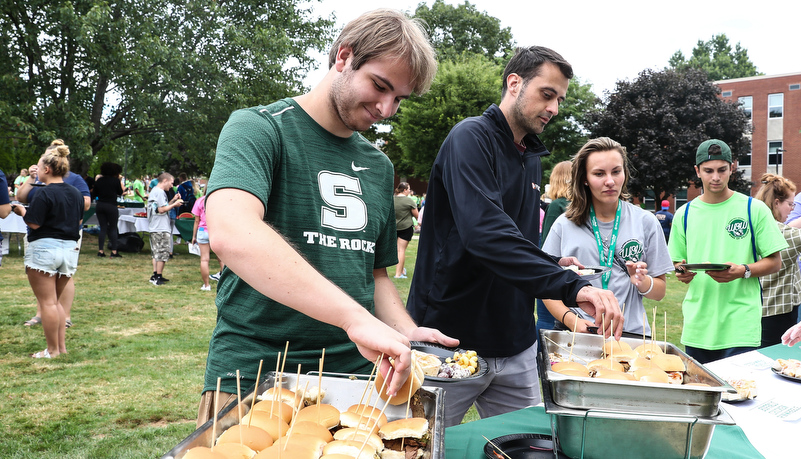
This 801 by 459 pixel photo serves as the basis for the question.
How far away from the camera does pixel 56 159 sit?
5.77 metres

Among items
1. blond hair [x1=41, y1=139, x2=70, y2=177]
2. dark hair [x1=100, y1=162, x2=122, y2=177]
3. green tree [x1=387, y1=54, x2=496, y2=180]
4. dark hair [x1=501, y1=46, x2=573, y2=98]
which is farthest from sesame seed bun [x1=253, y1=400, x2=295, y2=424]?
green tree [x1=387, y1=54, x2=496, y2=180]

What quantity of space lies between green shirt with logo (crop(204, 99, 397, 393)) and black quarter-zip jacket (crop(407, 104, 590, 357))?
0.54 m

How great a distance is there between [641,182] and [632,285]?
26.5m

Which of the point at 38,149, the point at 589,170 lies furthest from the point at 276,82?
the point at 589,170

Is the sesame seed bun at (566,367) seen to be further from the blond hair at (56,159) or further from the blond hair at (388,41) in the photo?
the blond hair at (56,159)

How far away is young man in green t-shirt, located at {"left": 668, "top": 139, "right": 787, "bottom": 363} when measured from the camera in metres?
3.50

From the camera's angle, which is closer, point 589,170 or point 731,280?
point 589,170

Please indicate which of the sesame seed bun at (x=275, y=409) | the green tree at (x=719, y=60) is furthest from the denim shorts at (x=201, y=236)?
the green tree at (x=719, y=60)

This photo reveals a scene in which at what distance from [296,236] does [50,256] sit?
4972 mm

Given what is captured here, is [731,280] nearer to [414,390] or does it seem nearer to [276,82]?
[414,390]

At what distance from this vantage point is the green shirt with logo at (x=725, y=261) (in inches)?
138

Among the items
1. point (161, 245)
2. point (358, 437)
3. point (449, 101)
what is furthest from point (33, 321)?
point (449, 101)

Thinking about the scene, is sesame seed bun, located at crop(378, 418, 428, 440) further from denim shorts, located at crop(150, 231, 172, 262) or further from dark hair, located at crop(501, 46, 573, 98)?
denim shorts, located at crop(150, 231, 172, 262)

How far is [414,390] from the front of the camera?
4.38 feet
